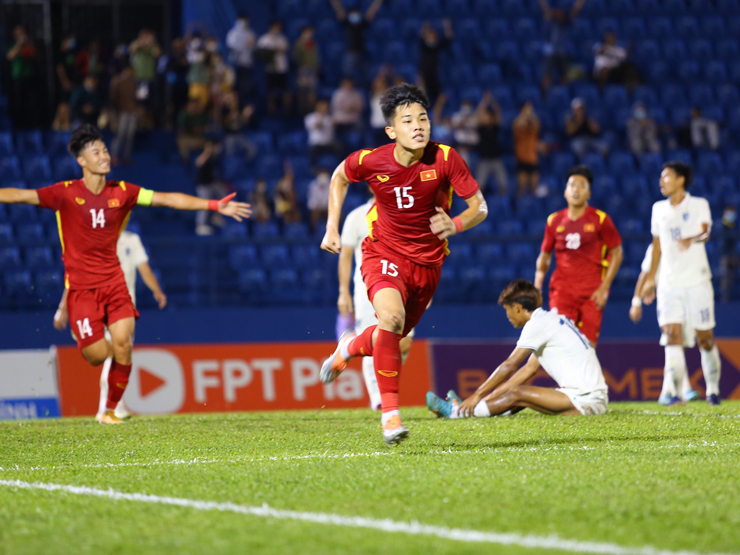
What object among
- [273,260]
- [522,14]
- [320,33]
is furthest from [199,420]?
[522,14]

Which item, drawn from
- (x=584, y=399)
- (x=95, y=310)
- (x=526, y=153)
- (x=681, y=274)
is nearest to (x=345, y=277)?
(x=95, y=310)

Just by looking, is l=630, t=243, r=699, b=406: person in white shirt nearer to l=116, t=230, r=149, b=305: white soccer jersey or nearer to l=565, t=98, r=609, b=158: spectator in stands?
l=116, t=230, r=149, b=305: white soccer jersey

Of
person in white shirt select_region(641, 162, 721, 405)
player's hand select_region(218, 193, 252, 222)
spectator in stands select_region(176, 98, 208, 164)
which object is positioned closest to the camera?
player's hand select_region(218, 193, 252, 222)

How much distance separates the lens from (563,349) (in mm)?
8523

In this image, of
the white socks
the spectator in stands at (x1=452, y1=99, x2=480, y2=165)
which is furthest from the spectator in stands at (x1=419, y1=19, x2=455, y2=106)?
the white socks

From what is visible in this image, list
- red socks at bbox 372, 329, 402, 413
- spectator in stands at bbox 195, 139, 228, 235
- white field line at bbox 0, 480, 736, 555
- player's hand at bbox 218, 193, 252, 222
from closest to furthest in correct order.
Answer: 1. white field line at bbox 0, 480, 736, 555
2. red socks at bbox 372, 329, 402, 413
3. player's hand at bbox 218, 193, 252, 222
4. spectator in stands at bbox 195, 139, 228, 235

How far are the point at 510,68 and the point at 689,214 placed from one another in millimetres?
11571

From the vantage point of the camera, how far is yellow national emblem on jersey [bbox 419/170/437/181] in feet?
22.2

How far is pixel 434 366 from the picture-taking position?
14133mm

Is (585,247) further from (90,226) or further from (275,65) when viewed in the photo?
(275,65)

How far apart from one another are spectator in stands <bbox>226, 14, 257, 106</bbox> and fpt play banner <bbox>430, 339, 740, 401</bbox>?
25.1 ft

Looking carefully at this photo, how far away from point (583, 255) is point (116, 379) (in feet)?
15.8

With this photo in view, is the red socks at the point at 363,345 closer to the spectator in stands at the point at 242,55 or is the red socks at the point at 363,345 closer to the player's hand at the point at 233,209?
the player's hand at the point at 233,209

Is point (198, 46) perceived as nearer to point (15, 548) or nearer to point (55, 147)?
point (55, 147)
